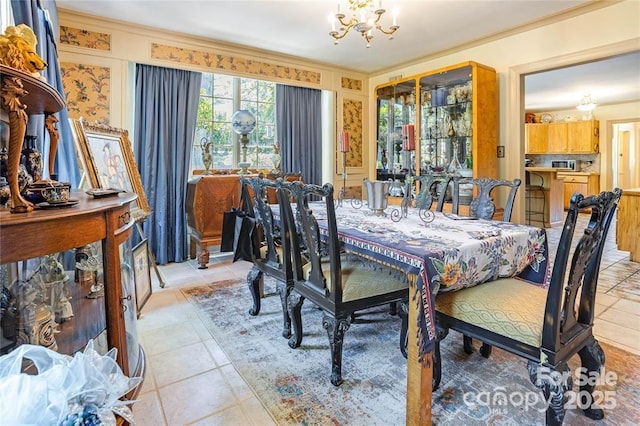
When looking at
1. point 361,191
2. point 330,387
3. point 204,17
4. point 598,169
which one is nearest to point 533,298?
point 330,387

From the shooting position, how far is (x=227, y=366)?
1917mm

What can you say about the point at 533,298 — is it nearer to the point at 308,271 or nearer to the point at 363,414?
the point at 363,414

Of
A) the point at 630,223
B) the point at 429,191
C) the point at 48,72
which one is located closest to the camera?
the point at 48,72

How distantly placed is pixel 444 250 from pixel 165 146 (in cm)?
341

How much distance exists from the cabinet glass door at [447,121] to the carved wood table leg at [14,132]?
3869 mm

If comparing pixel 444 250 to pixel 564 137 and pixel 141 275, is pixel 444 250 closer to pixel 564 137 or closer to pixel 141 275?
pixel 141 275

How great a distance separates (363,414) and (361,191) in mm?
4142

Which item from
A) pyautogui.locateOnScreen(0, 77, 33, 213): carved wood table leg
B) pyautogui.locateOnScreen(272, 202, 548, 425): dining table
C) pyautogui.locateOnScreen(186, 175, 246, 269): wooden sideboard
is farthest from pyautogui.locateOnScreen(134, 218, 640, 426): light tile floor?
pyautogui.locateOnScreen(0, 77, 33, 213): carved wood table leg

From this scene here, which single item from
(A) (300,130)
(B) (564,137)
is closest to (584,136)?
(B) (564,137)

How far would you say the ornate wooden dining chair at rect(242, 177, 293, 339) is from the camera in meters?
2.14

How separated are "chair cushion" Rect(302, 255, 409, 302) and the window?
2857 millimetres

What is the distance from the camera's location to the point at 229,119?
451cm

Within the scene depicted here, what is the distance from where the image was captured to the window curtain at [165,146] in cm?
378

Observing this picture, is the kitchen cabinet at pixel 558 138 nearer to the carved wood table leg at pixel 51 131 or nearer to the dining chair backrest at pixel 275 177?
the dining chair backrest at pixel 275 177
